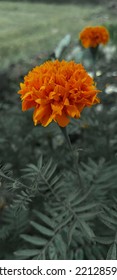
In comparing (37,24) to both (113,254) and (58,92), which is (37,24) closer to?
(58,92)

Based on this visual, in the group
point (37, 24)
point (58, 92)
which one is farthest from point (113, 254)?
point (37, 24)

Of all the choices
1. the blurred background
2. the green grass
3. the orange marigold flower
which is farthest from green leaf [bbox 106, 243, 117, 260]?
the green grass

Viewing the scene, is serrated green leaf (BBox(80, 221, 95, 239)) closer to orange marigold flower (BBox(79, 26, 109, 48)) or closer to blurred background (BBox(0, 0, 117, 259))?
blurred background (BBox(0, 0, 117, 259))

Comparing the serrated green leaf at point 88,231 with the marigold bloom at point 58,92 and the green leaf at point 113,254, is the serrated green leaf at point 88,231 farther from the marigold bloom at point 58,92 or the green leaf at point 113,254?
the marigold bloom at point 58,92

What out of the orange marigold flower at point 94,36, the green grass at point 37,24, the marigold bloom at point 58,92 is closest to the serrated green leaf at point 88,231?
the marigold bloom at point 58,92

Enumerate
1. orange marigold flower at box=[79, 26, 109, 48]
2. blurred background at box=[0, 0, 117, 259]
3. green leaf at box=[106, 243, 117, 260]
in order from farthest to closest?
orange marigold flower at box=[79, 26, 109, 48] → blurred background at box=[0, 0, 117, 259] → green leaf at box=[106, 243, 117, 260]

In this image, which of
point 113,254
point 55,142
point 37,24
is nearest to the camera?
point 113,254
